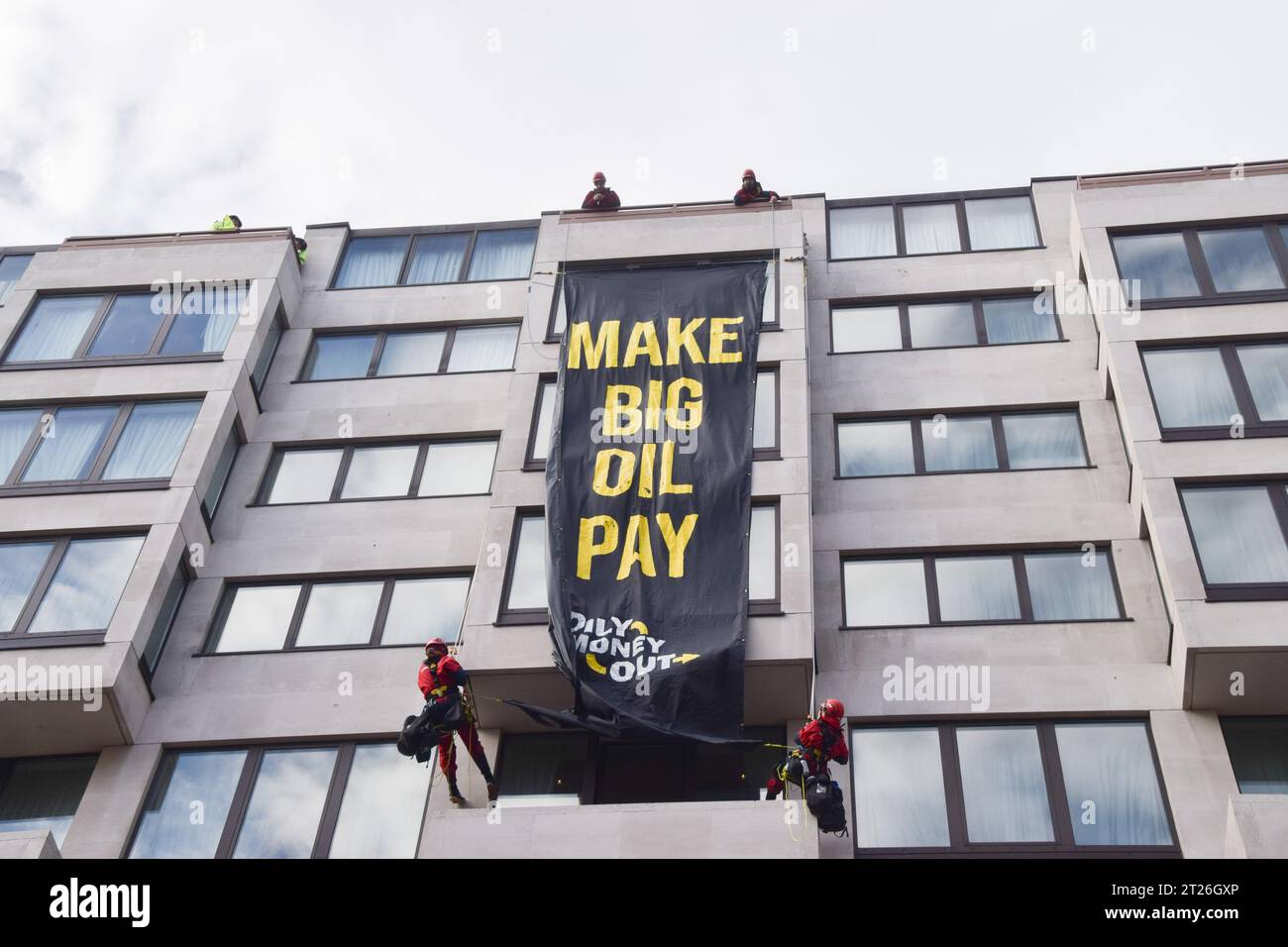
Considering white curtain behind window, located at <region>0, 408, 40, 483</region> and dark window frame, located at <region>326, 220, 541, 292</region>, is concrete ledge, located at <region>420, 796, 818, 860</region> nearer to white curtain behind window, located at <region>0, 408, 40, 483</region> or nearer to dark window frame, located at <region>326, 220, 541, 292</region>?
white curtain behind window, located at <region>0, 408, 40, 483</region>

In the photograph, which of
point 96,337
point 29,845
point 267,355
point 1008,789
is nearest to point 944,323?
point 1008,789

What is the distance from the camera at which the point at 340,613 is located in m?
23.8

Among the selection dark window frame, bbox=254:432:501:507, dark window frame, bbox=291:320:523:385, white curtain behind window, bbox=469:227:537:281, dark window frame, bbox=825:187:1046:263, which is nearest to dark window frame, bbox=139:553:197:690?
dark window frame, bbox=254:432:501:507

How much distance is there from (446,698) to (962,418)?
12900 mm

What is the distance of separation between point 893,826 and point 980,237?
51.5 ft

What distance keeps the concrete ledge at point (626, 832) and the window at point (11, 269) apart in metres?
21.0

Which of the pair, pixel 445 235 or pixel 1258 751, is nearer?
pixel 1258 751

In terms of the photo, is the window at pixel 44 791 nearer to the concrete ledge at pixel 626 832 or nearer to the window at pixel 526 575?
the concrete ledge at pixel 626 832

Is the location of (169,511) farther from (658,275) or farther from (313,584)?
(658,275)

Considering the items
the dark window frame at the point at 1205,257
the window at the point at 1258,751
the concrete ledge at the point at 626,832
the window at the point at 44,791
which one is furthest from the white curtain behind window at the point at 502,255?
the window at the point at 1258,751

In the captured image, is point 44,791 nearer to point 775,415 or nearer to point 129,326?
point 129,326

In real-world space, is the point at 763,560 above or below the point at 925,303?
below
